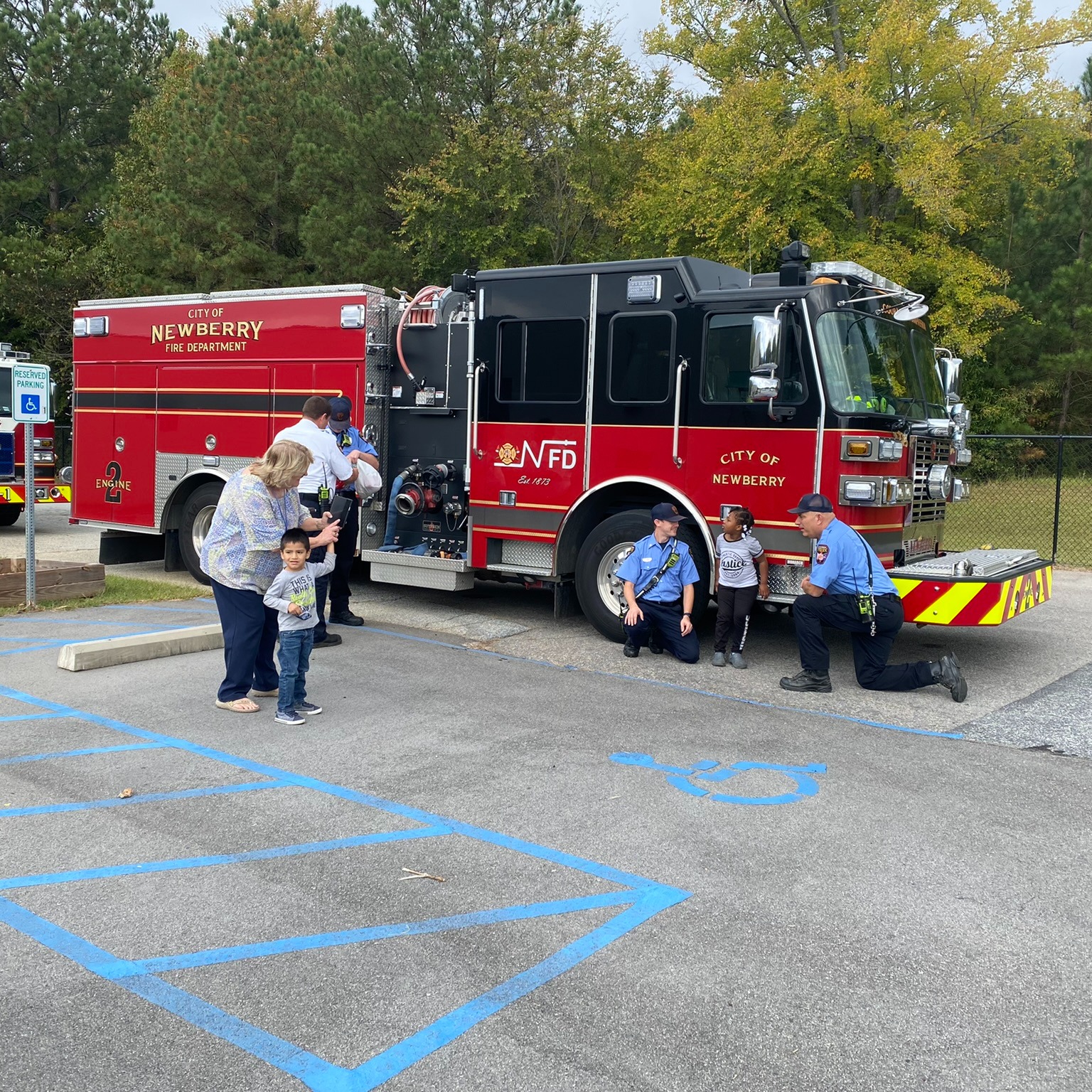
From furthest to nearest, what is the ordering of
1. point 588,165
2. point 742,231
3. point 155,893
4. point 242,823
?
1. point 588,165
2. point 742,231
3. point 242,823
4. point 155,893

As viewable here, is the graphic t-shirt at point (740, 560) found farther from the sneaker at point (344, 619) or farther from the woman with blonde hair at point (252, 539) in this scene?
the sneaker at point (344, 619)

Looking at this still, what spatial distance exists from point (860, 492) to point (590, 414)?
2336 millimetres

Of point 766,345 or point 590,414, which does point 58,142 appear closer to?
point 590,414

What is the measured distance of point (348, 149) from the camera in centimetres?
2289

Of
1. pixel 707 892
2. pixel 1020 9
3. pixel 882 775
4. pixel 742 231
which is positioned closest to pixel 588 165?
pixel 742 231

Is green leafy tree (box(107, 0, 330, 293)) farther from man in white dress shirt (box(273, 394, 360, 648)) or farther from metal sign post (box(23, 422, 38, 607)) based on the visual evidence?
man in white dress shirt (box(273, 394, 360, 648))

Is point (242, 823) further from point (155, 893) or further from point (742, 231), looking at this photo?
point (742, 231)

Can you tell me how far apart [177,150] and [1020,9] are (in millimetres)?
17774

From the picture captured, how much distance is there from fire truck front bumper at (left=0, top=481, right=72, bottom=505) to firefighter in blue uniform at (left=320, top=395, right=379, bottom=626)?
8410 mm

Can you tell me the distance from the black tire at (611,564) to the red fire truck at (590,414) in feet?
0.06

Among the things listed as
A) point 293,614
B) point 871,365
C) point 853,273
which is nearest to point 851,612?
point 871,365

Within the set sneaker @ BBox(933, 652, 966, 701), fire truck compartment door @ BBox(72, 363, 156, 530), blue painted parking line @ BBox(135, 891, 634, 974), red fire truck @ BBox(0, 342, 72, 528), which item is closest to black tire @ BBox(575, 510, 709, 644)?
sneaker @ BBox(933, 652, 966, 701)

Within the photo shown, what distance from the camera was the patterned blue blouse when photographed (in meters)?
6.26

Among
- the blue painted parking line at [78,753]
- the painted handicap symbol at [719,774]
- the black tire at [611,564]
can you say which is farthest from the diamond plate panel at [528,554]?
the blue painted parking line at [78,753]
